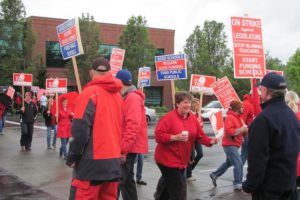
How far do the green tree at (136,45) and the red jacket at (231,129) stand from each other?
103ft

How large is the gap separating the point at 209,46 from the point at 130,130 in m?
40.6

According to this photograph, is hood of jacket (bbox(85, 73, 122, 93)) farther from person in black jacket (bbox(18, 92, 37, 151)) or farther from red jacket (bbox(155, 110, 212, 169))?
person in black jacket (bbox(18, 92, 37, 151))

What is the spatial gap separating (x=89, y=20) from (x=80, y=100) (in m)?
35.2

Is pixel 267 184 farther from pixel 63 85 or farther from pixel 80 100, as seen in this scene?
→ pixel 63 85

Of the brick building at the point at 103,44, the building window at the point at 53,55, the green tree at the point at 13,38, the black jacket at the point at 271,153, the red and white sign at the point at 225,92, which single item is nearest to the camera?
the black jacket at the point at 271,153

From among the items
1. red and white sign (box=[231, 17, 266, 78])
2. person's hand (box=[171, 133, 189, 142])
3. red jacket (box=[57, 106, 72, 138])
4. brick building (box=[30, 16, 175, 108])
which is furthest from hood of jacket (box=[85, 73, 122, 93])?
brick building (box=[30, 16, 175, 108])

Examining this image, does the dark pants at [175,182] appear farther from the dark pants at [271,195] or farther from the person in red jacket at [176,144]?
the dark pants at [271,195]

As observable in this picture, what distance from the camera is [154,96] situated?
48.7 metres

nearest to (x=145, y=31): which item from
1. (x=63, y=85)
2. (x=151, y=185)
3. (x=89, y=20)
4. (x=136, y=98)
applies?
(x=89, y=20)

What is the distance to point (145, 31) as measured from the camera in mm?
40312

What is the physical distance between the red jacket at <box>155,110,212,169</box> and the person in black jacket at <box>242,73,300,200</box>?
67.6 inches

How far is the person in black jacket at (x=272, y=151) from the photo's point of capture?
13.0ft

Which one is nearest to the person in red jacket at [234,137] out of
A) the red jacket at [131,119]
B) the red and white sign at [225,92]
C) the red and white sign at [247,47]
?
the red and white sign at [247,47]

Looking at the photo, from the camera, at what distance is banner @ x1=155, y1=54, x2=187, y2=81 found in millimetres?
11078
